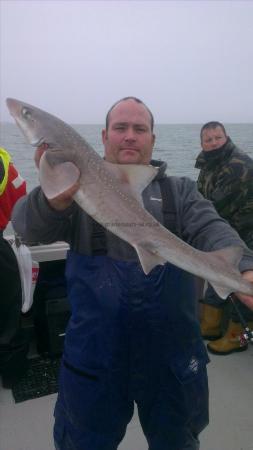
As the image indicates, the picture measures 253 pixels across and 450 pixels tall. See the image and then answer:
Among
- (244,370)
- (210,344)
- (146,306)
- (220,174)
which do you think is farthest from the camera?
(220,174)

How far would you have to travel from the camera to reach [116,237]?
2.33 meters

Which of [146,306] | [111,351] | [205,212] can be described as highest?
[205,212]

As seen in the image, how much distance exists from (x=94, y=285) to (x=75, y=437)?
93 cm

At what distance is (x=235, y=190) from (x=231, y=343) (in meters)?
1.91

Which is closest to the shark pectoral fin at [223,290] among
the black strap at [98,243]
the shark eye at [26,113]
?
the black strap at [98,243]

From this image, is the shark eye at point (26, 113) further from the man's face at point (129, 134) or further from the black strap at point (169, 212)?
the black strap at point (169, 212)

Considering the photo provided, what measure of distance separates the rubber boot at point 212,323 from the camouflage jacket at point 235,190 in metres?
1.00

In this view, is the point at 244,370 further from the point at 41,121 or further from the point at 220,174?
the point at 41,121

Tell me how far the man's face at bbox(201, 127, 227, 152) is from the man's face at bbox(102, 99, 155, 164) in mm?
2796

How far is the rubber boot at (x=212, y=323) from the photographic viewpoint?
5047 millimetres

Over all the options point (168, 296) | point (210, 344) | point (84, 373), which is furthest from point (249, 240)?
point (84, 373)

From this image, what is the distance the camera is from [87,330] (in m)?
2.26

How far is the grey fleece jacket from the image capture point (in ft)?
7.21

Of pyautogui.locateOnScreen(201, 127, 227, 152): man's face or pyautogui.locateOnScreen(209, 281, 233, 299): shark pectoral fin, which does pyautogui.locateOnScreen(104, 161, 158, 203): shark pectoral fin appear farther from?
pyautogui.locateOnScreen(201, 127, 227, 152): man's face
